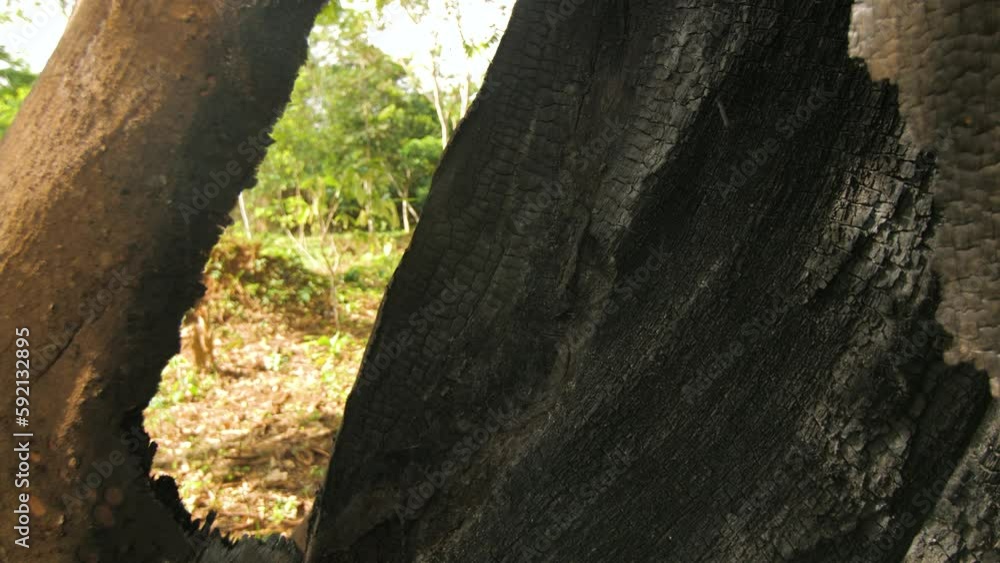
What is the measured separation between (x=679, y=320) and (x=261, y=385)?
5468 millimetres

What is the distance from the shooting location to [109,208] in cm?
124

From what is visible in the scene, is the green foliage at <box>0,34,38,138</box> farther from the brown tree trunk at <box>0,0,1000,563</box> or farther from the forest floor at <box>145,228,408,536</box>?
the brown tree trunk at <box>0,0,1000,563</box>

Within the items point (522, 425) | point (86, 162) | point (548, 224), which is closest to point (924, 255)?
point (548, 224)

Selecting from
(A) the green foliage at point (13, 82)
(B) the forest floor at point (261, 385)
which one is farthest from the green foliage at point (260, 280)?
(A) the green foliage at point (13, 82)

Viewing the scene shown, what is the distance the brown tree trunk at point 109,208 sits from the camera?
1.23 meters

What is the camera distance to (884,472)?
3.52 feet

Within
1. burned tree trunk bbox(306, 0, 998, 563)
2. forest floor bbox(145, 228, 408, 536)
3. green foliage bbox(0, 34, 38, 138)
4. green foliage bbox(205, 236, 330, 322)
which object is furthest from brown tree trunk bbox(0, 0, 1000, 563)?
green foliage bbox(205, 236, 330, 322)

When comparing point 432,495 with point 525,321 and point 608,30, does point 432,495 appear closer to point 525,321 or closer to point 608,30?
point 525,321

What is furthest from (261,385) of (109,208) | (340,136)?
(109,208)

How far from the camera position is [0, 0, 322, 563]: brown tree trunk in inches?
48.6

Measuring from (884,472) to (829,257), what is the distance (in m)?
0.34

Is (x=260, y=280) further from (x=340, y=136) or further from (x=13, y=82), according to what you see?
(x=13, y=82)

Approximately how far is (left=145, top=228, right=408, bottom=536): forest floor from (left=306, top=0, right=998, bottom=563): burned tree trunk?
190 centimetres

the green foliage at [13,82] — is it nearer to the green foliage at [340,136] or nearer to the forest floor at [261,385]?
the forest floor at [261,385]
